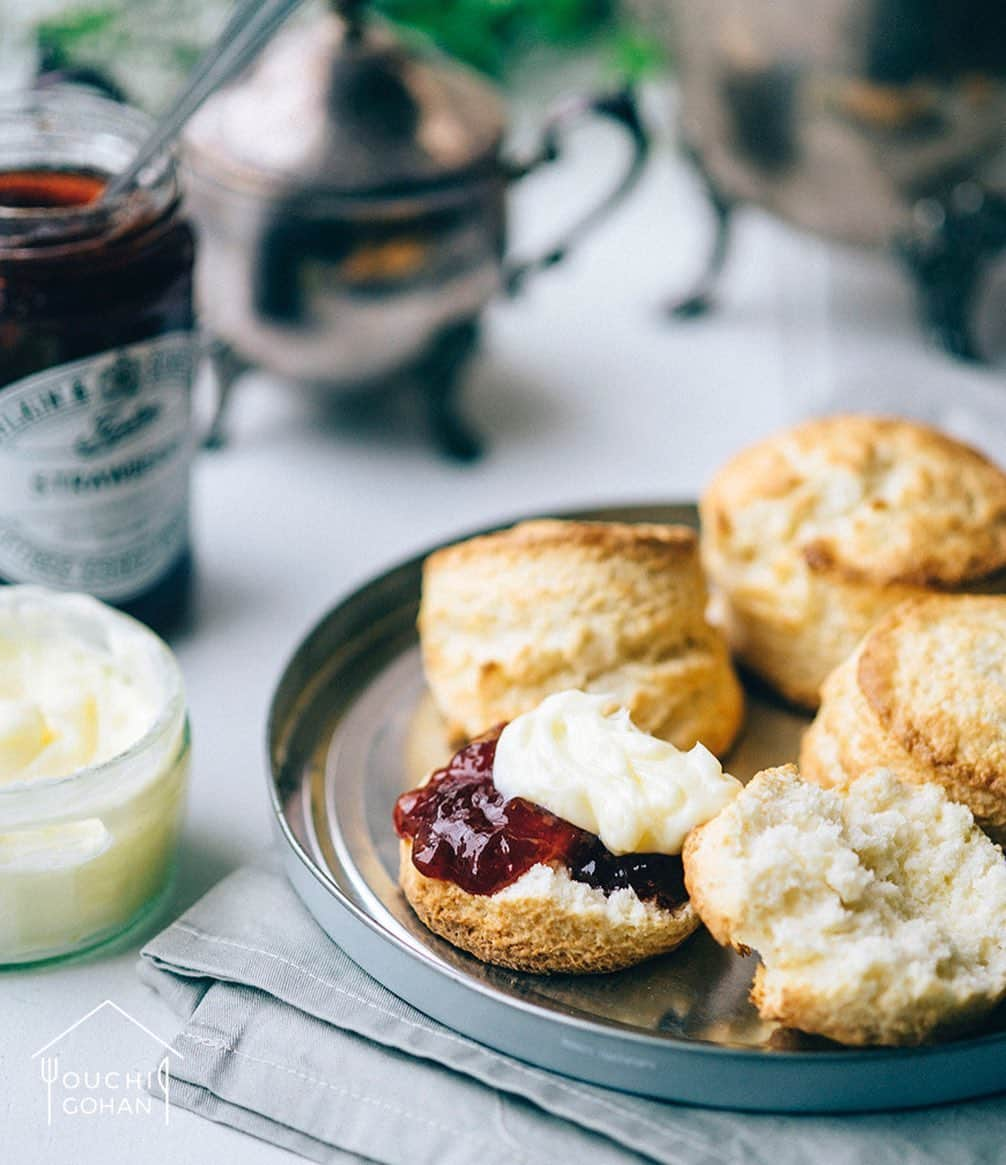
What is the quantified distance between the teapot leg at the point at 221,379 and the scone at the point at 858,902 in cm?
148

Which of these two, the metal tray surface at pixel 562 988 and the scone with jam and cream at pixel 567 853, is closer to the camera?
the metal tray surface at pixel 562 988

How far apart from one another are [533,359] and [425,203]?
2.65 feet

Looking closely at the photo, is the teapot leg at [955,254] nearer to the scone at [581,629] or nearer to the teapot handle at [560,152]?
the teapot handle at [560,152]

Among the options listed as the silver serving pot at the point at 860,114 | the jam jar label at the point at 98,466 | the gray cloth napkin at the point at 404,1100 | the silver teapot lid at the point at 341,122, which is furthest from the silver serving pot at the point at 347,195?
the gray cloth napkin at the point at 404,1100

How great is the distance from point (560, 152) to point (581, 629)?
1.13m

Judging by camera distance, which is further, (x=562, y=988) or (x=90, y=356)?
(x=90, y=356)

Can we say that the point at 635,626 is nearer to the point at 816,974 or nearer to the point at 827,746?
the point at 827,746

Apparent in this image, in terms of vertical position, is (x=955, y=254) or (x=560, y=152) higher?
(x=560, y=152)

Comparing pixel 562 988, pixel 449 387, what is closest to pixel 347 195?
pixel 449 387

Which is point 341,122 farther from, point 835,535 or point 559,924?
point 559,924

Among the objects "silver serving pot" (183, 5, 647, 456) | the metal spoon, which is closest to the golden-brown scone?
the metal spoon

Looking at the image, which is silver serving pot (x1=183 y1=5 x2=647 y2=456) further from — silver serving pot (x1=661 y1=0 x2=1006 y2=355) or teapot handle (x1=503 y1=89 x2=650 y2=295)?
silver serving pot (x1=661 y1=0 x2=1006 y2=355)

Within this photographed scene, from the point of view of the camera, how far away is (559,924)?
1.54 meters

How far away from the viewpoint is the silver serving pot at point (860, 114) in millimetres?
2539
